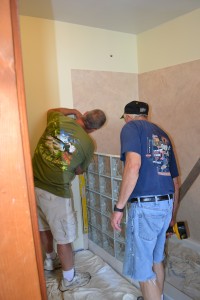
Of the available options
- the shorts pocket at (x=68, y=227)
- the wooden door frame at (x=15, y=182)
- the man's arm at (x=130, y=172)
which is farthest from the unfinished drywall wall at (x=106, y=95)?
the wooden door frame at (x=15, y=182)

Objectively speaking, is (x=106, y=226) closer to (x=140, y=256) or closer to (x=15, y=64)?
(x=140, y=256)

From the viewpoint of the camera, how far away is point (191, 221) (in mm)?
2080

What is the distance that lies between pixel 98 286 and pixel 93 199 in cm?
63

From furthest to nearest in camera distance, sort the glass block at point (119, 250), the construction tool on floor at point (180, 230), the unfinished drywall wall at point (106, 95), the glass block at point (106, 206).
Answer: the unfinished drywall wall at point (106, 95)
the glass block at point (106, 206)
the glass block at point (119, 250)
the construction tool on floor at point (180, 230)

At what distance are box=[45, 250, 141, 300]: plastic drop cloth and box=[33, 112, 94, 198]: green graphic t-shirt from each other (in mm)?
606

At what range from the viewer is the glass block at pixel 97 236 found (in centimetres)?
198

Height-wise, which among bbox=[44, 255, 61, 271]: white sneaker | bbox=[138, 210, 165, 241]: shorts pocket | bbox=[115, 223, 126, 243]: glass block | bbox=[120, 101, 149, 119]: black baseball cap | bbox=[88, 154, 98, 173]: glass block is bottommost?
bbox=[44, 255, 61, 271]: white sneaker

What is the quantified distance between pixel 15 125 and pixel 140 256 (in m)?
1.03

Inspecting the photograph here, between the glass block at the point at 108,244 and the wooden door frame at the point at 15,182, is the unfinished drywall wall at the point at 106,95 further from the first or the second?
the wooden door frame at the point at 15,182

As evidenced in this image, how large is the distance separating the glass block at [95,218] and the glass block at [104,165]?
366mm

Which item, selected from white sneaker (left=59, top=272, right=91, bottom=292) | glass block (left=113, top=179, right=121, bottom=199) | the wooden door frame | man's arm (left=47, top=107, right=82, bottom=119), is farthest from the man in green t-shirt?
the wooden door frame

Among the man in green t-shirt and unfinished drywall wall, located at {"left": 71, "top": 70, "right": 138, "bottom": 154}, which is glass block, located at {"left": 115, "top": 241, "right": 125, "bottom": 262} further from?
unfinished drywall wall, located at {"left": 71, "top": 70, "right": 138, "bottom": 154}

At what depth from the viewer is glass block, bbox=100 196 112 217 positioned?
1.84 meters

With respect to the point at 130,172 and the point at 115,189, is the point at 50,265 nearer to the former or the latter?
the point at 115,189
